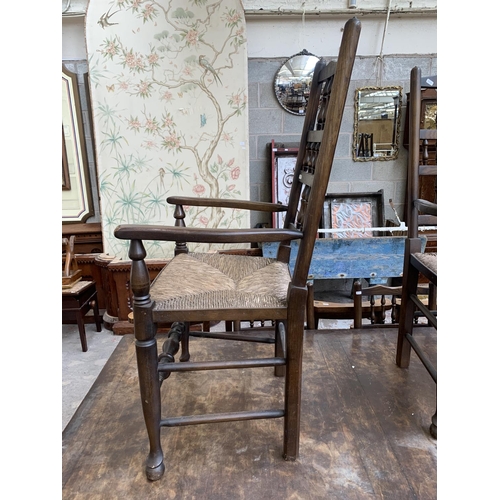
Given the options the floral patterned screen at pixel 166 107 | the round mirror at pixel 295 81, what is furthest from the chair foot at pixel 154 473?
the round mirror at pixel 295 81

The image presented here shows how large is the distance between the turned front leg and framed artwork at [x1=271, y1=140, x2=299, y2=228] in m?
1.73

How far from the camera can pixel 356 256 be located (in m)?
2.27

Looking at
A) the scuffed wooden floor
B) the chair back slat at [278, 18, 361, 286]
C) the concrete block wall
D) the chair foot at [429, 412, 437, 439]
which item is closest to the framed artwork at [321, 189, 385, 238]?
the concrete block wall

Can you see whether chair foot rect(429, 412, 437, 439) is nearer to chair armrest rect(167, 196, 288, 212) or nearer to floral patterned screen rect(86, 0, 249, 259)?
chair armrest rect(167, 196, 288, 212)

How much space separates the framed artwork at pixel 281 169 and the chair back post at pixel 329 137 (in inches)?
64.2

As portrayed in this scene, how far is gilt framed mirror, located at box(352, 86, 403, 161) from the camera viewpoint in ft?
8.45

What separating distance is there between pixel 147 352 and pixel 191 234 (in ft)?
0.96

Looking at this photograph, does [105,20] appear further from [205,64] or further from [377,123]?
[377,123]

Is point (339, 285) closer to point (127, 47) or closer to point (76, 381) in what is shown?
point (76, 381)

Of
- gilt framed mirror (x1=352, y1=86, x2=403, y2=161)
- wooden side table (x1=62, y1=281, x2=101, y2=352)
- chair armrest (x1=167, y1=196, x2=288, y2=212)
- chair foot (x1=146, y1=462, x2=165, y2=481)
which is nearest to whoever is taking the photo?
chair foot (x1=146, y1=462, x2=165, y2=481)

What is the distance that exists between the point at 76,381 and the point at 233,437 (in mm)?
1393

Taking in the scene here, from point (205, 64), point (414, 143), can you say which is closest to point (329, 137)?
point (414, 143)

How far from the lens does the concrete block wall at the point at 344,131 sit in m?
2.54

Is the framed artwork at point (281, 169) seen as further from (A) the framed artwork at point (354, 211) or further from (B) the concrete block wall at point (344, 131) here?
(A) the framed artwork at point (354, 211)
